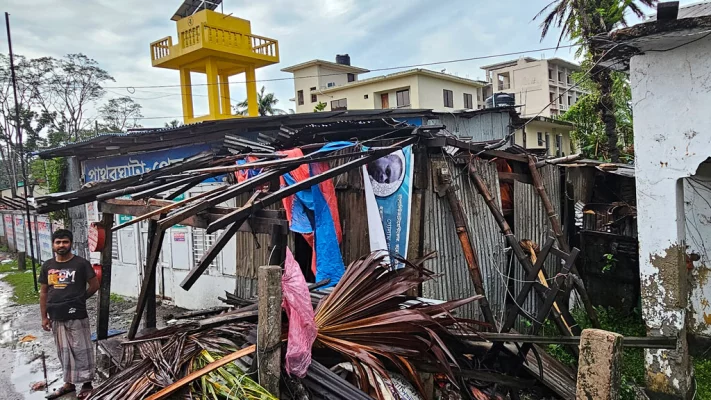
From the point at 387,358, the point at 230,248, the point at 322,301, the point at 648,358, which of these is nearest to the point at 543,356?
the point at 648,358

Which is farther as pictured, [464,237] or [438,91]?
[438,91]

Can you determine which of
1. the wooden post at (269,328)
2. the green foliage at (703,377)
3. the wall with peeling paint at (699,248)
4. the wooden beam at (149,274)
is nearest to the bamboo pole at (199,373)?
the wooden post at (269,328)

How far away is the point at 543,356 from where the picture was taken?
4.64 metres

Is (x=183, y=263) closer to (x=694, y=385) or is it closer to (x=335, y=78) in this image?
(x=694, y=385)

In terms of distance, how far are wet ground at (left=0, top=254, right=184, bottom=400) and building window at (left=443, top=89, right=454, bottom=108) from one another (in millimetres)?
24672

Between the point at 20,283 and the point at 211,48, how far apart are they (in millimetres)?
9982

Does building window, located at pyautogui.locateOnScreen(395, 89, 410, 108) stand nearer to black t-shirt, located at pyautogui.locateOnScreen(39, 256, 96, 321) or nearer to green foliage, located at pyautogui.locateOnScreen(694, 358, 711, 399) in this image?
green foliage, located at pyautogui.locateOnScreen(694, 358, 711, 399)

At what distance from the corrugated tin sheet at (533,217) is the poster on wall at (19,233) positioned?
754 inches

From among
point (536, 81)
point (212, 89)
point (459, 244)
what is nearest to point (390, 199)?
point (459, 244)

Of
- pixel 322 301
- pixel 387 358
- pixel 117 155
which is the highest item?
pixel 117 155

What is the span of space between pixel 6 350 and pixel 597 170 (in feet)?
36.2

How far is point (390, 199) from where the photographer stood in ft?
18.3

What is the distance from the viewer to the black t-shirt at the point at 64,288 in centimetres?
527

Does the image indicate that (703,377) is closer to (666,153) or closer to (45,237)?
(666,153)
